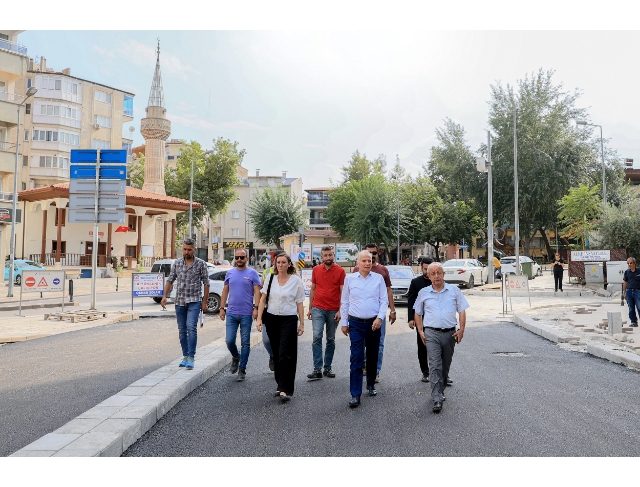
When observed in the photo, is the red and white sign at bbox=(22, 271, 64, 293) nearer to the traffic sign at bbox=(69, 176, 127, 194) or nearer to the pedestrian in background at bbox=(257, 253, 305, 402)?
A: the traffic sign at bbox=(69, 176, 127, 194)

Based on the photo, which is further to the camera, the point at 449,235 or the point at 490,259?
the point at 449,235

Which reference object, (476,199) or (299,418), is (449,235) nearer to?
(476,199)

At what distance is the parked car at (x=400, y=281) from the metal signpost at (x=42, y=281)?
34.6ft

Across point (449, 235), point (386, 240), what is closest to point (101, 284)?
point (386, 240)

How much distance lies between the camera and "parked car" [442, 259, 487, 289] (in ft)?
102

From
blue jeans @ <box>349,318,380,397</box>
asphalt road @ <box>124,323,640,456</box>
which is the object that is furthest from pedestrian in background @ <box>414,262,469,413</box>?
blue jeans @ <box>349,318,380,397</box>

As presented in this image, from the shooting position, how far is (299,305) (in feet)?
23.6

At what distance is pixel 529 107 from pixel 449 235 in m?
19.0

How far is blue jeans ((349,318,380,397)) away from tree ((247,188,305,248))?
63.5m

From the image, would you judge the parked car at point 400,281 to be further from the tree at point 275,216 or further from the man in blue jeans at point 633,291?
the tree at point 275,216

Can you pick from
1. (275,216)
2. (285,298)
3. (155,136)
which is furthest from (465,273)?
(275,216)

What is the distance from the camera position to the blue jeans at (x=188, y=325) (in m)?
8.10

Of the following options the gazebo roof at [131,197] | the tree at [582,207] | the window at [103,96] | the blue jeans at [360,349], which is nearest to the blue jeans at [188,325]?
the blue jeans at [360,349]

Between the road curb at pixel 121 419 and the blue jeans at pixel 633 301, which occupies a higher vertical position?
the blue jeans at pixel 633 301
